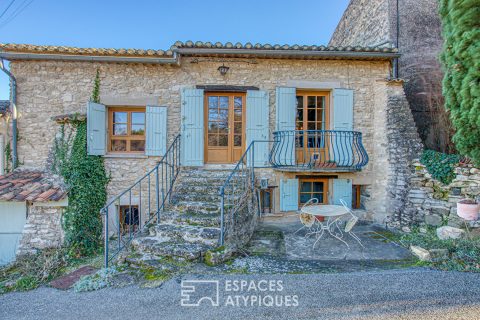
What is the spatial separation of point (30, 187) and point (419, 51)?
11.0m

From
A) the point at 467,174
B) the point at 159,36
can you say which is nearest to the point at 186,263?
the point at 467,174

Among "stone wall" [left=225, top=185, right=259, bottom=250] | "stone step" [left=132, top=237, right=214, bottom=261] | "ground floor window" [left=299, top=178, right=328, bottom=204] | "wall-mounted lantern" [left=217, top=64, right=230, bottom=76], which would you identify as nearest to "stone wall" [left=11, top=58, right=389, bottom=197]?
"wall-mounted lantern" [left=217, top=64, right=230, bottom=76]

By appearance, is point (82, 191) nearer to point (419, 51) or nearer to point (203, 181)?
point (203, 181)

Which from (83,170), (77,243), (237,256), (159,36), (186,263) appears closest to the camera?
(186,263)

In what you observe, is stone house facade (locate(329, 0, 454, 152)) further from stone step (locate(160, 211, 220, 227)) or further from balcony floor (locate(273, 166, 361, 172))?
stone step (locate(160, 211, 220, 227))

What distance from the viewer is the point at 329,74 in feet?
21.8

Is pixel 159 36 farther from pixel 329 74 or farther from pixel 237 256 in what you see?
pixel 237 256

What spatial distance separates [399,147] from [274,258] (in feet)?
14.1

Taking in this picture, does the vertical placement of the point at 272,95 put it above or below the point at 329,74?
below

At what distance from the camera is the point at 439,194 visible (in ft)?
18.0

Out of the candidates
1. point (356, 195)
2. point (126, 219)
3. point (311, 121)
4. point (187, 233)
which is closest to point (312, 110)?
point (311, 121)

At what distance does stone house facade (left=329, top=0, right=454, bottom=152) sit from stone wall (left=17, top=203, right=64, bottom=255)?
31.2 ft

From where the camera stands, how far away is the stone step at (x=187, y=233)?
4285mm

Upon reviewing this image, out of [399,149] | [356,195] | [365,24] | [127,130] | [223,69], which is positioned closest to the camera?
[399,149]
